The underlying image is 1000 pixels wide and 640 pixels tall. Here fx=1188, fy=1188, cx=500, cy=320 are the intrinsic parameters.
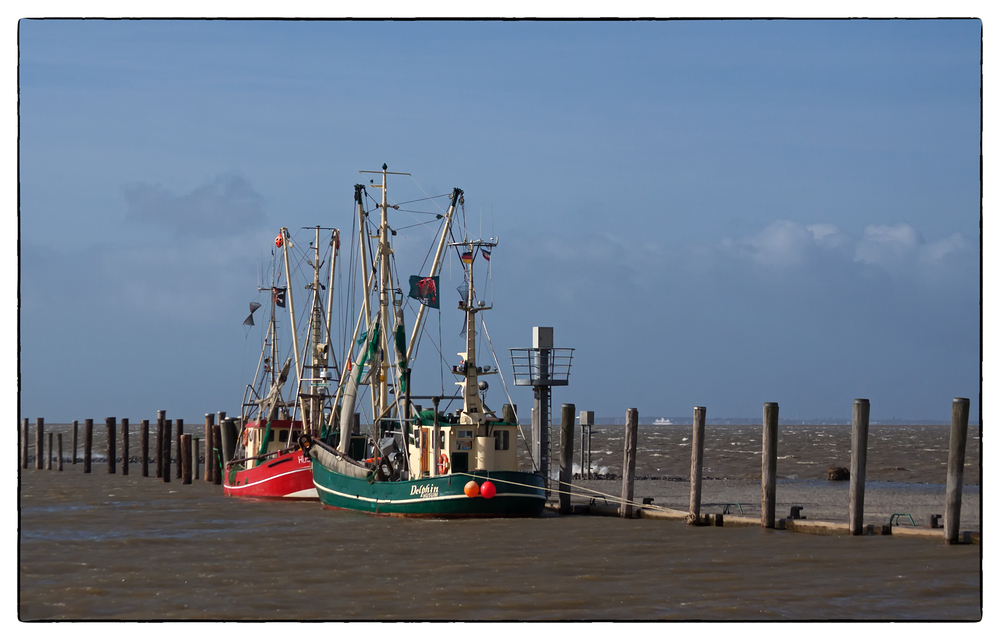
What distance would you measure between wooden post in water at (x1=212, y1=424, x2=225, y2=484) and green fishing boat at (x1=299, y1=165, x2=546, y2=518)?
18338 millimetres

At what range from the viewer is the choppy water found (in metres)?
17.0

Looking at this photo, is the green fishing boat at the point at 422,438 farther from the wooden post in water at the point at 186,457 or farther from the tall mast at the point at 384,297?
the wooden post in water at the point at 186,457

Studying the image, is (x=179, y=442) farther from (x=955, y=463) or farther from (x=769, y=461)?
(x=955, y=463)

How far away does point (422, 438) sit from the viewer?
32438 mm

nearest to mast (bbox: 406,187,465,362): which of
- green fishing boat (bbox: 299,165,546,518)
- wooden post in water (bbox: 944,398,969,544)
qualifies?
green fishing boat (bbox: 299,165,546,518)

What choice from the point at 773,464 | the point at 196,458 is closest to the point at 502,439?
the point at 773,464

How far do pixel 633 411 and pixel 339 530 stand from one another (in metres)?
7.95

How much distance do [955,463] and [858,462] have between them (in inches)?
101

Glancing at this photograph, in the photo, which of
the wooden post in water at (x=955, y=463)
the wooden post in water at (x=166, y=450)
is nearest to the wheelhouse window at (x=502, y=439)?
the wooden post in water at (x=955, y=463)

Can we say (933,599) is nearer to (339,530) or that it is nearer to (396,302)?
(339,530)

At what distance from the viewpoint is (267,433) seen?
46.4 metres

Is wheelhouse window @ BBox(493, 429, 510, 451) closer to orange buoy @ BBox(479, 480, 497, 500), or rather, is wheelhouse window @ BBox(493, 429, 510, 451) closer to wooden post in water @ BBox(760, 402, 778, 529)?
orange buoy @ BBox(479, 480, 497, 500)

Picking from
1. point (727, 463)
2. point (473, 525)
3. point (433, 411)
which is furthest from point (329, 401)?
point (727, 463)

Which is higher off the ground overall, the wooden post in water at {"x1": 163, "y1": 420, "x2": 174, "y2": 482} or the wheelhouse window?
the wheelhouse window
